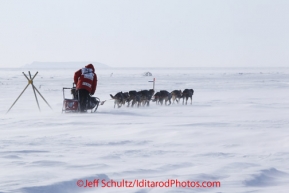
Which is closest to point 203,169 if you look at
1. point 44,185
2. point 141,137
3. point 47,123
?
point 44,185

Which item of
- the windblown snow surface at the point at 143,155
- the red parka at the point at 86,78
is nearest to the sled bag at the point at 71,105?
the red parka at the point at 86,78

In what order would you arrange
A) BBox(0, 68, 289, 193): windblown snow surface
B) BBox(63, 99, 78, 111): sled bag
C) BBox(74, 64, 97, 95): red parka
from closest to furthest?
BBox(0, 68, 289, 193): windblown snow surface → BBox(74, 64, 97, 95): red parka → BBox(63, 99, 78, 111): sled bag

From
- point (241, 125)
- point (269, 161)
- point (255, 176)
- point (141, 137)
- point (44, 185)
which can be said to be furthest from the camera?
point (241, 125)

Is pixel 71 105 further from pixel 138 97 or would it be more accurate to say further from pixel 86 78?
pixel 138 97

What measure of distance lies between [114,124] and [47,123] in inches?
56.4

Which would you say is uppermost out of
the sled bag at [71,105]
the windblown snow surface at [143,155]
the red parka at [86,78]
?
the red parka at [86,78]

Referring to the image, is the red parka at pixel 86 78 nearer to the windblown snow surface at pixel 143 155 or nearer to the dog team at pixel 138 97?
the dog team at pixel 138 97

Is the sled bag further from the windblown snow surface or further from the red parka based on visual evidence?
the windblown snow surface

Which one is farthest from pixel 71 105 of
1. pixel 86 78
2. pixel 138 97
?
pixel 138 97

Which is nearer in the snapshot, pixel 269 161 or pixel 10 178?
pixel 10 178

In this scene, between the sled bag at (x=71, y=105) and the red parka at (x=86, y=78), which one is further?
the sled bag at (x=71, y=105)

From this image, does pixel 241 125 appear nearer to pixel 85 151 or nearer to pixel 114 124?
pixel 114 124

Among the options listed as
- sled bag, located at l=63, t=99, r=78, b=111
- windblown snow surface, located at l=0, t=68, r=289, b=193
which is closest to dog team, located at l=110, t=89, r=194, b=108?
sled bag, located at l=63, t=99, r=78, b=111

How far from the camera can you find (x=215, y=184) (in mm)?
4828
